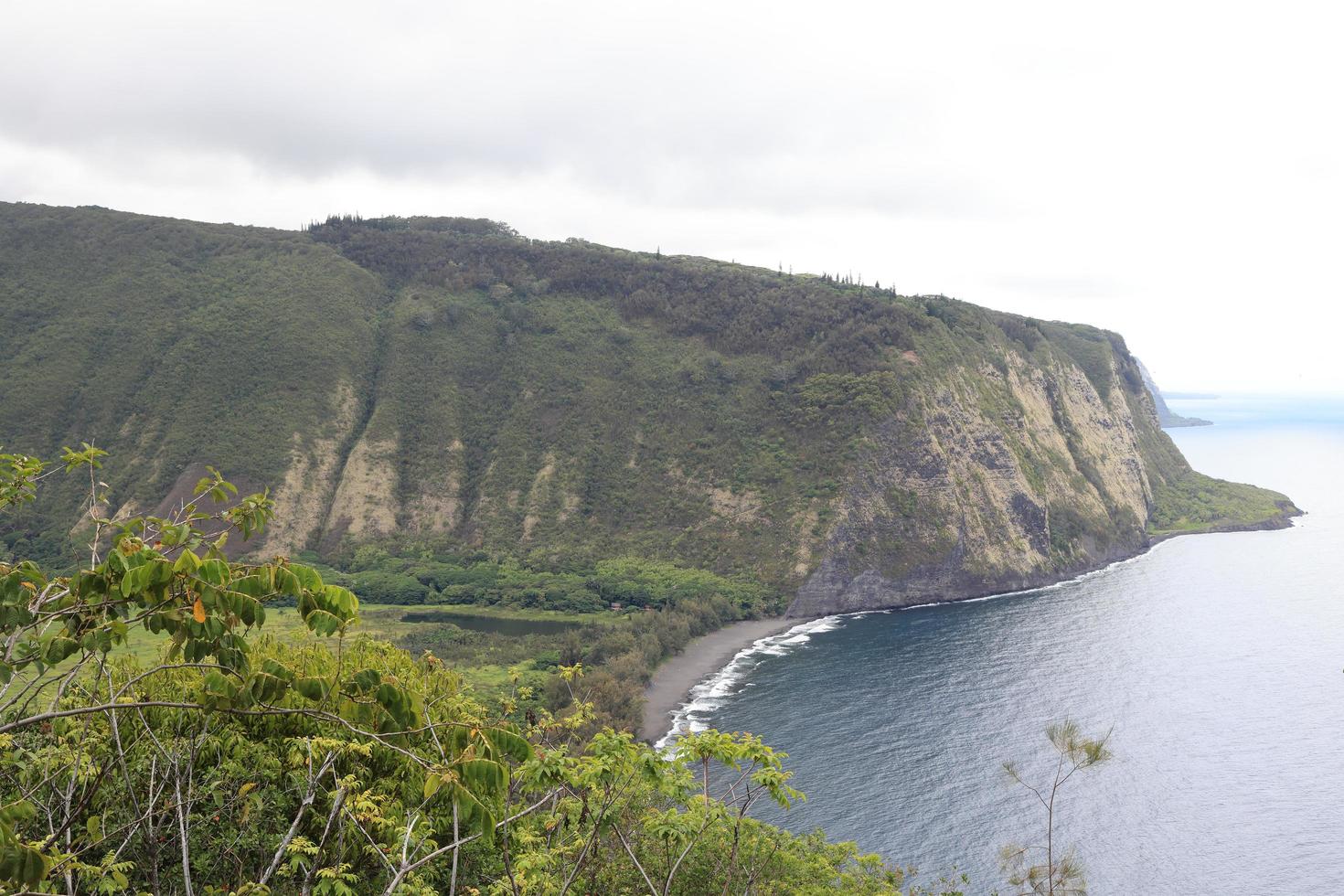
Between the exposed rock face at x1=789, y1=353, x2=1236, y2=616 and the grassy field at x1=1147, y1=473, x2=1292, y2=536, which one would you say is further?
the grassy field at x1=1147, y1=473, x2=1292, y2=536

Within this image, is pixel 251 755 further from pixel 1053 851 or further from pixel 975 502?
pixel 975 502

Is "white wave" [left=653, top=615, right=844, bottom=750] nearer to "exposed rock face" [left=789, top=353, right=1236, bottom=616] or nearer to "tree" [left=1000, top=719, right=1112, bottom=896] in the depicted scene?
"exposed rock face" [left=789, top=353, right=1236, bottom=616]

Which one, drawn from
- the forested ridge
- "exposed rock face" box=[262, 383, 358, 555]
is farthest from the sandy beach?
"exposed rock face" box=[262, 383, 358, 555]

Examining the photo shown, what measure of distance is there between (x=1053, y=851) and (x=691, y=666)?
40589 mm

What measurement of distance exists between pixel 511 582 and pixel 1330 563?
365ft

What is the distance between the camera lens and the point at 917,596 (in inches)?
4107

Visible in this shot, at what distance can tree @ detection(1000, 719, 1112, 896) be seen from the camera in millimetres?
25094

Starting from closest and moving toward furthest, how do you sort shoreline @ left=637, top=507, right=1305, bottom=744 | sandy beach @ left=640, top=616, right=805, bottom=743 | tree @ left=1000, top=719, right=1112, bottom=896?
1. tree @ left=1000, top=719, right=1112, bottom=896
2. sandy beach @ left=640, top=616, right=805, bottom=743
3. shoreline @ left=637, top=507, right=1305, bottom=744

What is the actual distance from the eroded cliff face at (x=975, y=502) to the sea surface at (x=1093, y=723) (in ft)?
15.0

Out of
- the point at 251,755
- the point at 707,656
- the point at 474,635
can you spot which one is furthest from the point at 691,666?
the point at 251,755

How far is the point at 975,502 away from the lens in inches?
4469

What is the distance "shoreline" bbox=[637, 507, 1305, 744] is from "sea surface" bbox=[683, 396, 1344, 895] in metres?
1.62

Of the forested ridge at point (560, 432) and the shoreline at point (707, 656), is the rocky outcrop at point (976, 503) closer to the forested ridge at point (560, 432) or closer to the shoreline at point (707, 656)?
the forested ridge at point (560, 432)

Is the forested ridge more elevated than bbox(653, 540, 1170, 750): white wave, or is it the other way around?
the forested ridge
